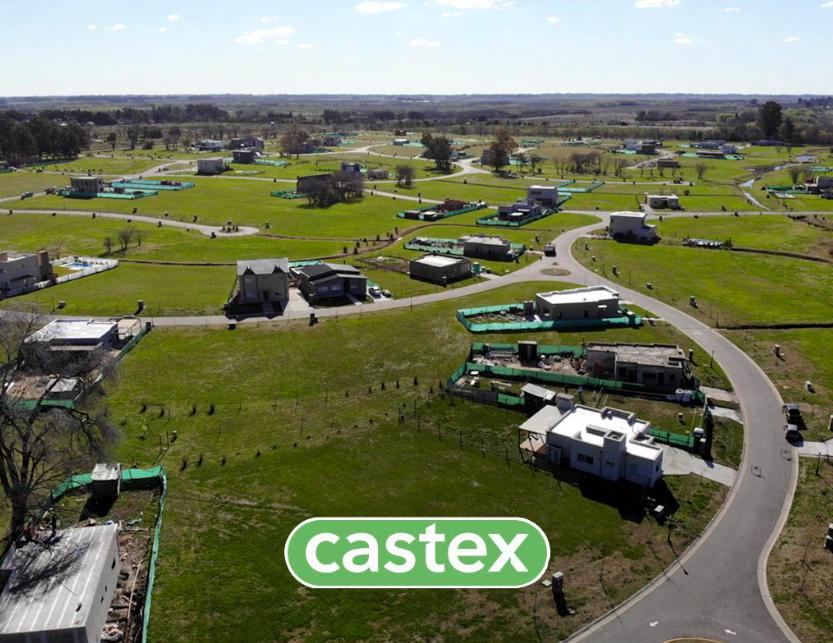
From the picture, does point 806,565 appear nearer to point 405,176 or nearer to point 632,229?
point 632,229

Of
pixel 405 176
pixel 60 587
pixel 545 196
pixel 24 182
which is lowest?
pixel 60 587

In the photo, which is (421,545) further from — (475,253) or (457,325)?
(475,253)

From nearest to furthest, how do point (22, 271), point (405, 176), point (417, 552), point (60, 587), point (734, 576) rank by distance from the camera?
point (60, 587) → point (734, 576) → point (417, 552) → point (22, 271) → point (405, 176)

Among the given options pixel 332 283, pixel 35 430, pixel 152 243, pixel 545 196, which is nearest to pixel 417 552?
pixel 35 430

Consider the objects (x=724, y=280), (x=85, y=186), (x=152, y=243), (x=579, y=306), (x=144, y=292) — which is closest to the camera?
(x=579, y=306)

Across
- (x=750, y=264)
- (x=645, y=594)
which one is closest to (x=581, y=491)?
(x=645, y=594)

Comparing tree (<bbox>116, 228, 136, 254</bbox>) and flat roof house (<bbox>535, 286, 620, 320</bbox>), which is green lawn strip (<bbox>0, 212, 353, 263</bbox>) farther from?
flat roof house (<bbox>535, 286, 620, 320</bbox>)

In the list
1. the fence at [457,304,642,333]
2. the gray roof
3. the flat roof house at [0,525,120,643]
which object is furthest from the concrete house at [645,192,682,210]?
the flat roof house at [0,525,120,643]

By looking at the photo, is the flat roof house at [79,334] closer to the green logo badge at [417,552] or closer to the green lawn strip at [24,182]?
the green logo badge at [417,552]
